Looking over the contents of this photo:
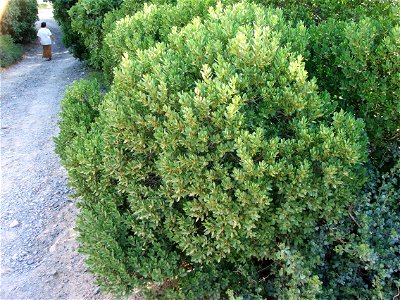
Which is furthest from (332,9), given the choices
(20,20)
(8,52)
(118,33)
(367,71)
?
(20,20)

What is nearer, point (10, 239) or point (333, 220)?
point (333, 220)

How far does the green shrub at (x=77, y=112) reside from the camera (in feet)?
13.3

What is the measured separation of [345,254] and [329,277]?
191 mm

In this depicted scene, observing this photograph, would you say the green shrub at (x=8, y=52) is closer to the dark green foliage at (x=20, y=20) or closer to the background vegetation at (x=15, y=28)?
the background vegetation at (x=15, y=28)

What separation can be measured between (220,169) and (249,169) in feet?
0.60

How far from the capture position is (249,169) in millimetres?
2420

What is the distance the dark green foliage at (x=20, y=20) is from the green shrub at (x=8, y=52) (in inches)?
33.5

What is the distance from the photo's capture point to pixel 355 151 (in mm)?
2445

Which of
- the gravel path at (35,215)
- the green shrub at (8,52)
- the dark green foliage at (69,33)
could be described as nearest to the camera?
the gravel path at (35,215)

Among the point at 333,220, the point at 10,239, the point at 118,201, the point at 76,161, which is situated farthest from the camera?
the point at 10,239

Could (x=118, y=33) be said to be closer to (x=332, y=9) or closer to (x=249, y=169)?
(x=332, y=9)

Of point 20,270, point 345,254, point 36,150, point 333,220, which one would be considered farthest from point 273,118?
point 36,150

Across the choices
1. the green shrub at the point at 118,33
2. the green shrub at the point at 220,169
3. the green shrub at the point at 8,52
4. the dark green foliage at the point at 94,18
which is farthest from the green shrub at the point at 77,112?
the green shrub at the point at 8,52

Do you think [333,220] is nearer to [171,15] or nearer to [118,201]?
[118,201]
